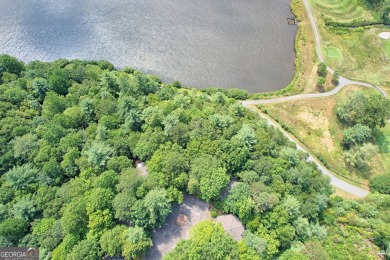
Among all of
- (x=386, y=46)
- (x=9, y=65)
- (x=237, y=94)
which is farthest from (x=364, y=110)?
(x=9, y=65)

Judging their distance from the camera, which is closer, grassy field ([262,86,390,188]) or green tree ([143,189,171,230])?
green tree ([143,189,171,230])

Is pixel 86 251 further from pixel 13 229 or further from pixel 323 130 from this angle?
pixel 323 130

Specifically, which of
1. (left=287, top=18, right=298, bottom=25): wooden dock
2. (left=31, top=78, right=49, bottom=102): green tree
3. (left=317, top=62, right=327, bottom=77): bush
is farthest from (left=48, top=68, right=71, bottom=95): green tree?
(left=287, top=18, right=298, bottom=25): wooden dock

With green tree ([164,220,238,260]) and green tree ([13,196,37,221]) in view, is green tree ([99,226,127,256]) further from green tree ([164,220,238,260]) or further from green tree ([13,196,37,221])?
green tree ([13,196,37,221])

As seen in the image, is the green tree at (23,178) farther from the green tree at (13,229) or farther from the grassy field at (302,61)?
the grassy field at (302,61)

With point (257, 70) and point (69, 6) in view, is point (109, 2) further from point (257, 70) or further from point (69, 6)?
point (257, 70)

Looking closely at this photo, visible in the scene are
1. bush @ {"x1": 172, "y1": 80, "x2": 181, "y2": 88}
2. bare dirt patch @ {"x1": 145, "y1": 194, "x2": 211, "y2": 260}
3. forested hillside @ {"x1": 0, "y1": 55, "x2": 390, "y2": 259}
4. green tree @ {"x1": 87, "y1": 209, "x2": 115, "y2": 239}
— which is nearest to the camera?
green tree @ {"x1": 87, "y1": 209, "x2": 115, "y2": 239}

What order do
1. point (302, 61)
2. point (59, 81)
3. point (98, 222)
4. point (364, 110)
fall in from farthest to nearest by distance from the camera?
1. point (302, 61)
2. point (364, 110)
3. point (59, 81)
4. point (98, 222)
